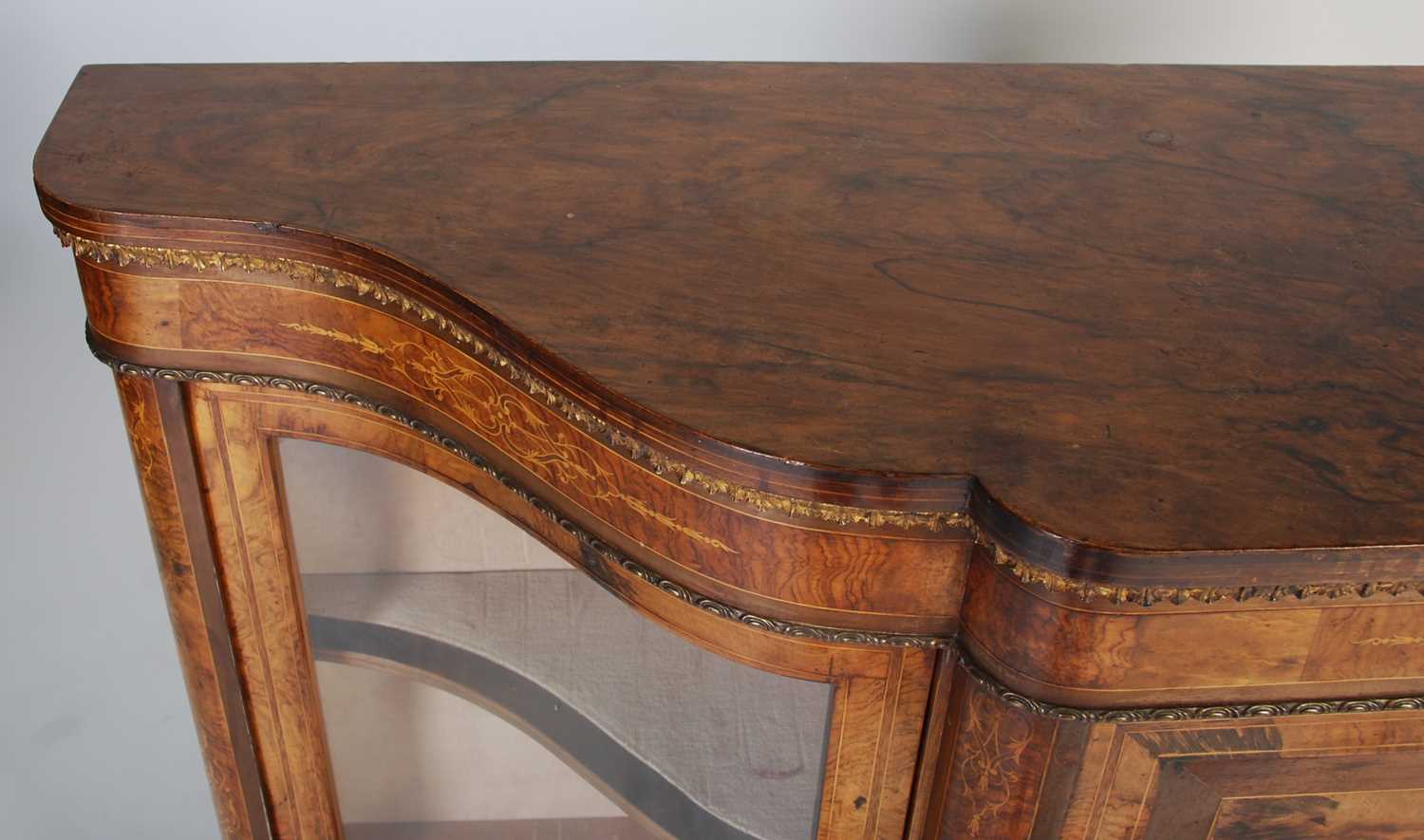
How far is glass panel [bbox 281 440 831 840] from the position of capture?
0.82m

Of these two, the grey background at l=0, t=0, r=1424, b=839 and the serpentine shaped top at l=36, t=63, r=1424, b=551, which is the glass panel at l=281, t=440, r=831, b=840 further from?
the grey background at l=0, t=0, r=1424, b=839

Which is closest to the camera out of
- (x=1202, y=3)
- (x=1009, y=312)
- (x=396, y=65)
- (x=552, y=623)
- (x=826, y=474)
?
(x=826, y=474)

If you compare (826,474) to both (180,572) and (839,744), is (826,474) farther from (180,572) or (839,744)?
(180,572)

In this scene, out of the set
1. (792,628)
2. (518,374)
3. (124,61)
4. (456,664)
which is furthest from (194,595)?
(124,61)

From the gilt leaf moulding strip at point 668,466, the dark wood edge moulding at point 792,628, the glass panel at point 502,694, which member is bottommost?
the glass panel at point 502,694

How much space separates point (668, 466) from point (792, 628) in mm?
103

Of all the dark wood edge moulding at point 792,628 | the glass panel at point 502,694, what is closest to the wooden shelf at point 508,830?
the glass panel at point 502,694

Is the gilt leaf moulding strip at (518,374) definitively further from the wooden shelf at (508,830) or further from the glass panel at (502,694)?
the wooden shelf at (508,830)

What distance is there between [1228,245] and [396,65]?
0.57 m

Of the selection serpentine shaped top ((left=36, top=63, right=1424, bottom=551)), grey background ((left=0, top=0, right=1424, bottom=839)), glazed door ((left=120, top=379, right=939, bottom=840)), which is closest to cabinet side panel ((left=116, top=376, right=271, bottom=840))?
glazed door ((left=120, top=379, right=939, bottom=840))

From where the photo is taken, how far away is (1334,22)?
5.15 feet

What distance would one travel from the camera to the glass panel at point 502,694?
0.82 metres

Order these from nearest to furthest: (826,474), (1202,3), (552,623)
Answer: (826,474), (552,623), (1202,3)

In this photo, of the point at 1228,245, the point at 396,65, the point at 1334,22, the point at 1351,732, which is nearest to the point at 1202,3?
the point at 1334,22
